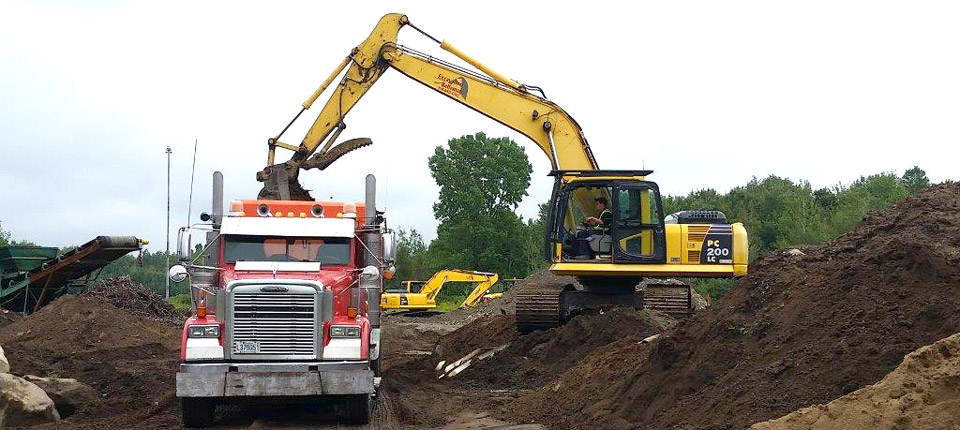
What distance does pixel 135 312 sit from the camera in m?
30.7

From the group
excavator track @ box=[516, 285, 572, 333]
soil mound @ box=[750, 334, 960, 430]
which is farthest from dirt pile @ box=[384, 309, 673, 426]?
soil mound @ box=[750, 334, 960, 430]

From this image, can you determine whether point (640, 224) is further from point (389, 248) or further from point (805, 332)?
point (805, 332)

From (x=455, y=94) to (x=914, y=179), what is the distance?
4139 cm

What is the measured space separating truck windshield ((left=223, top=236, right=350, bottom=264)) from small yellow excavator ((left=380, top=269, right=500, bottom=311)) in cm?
2885

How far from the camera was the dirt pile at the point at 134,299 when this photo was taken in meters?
30.8

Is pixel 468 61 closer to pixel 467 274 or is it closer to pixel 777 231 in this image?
pixel 467 274

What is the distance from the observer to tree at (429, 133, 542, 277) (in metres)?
76.8

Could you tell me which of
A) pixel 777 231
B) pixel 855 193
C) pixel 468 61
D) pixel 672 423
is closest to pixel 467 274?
pixel 777 231

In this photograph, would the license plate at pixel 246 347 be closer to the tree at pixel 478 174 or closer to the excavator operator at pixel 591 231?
the excavator operator at pixel 591 231

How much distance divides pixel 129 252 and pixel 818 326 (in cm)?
2341

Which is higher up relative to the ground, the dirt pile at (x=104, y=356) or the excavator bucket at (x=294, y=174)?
the excavator bucket at (x=294, y=174)

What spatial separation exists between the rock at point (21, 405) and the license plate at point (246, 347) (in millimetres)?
2666

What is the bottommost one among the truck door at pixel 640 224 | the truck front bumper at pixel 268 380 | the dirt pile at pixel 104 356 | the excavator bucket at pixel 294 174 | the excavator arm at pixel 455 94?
the dirt pile at pixel 104 356

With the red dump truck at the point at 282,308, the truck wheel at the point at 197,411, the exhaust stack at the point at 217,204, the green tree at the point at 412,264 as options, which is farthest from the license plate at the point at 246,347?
the green tree at the point at 412,264
